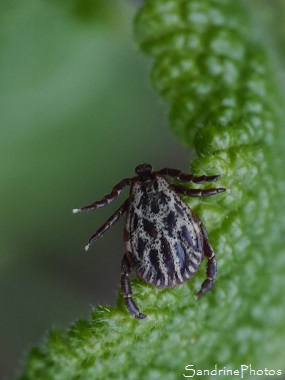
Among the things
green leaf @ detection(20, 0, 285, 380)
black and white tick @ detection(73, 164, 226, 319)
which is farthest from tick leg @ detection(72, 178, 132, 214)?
green leaf @ detection(20, 0, 285, 380)

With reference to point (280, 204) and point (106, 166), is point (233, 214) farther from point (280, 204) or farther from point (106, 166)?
point (106, 166)

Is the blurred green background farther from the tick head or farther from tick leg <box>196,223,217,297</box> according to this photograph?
tick leg <box>196,223,217,297</box>

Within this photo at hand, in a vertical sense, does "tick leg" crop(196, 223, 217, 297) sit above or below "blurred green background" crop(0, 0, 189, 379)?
below

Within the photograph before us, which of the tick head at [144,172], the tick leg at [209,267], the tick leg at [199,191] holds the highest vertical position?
the tick head at [144,172]

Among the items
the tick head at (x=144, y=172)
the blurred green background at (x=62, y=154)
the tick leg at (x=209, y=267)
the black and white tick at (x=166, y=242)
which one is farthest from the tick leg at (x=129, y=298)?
the blurred green background at (x=62, y=154)

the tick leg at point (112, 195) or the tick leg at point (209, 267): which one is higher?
the tick leg at point (112, 195)

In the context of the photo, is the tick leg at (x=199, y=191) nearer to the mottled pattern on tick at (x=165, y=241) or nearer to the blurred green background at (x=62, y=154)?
the mottled pattern on tick at (x=165, y=241)
